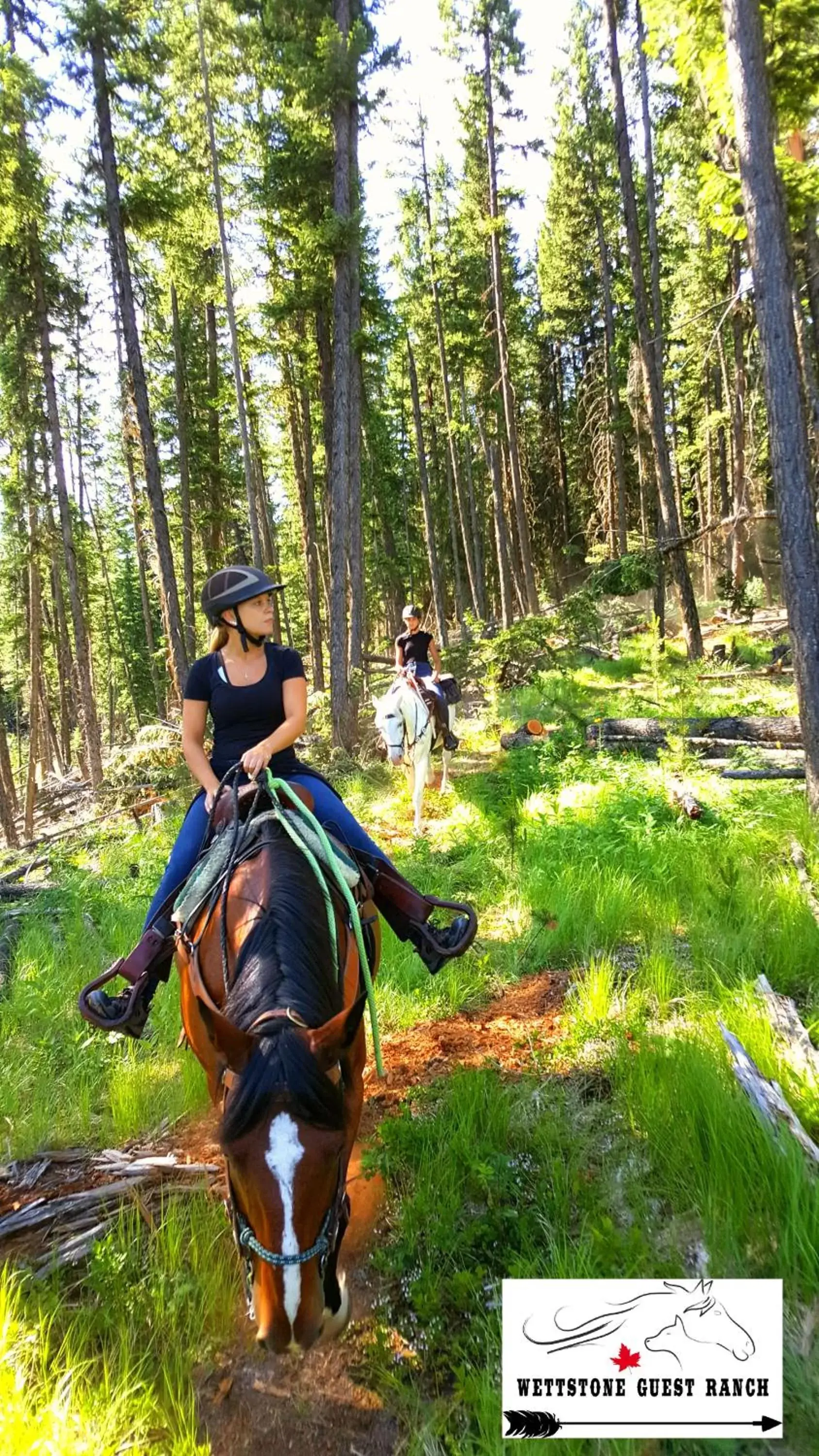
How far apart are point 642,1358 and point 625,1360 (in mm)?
53

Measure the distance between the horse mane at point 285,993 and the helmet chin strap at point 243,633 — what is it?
106 cm

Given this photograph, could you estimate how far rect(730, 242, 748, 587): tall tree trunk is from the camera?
20906 millimetres

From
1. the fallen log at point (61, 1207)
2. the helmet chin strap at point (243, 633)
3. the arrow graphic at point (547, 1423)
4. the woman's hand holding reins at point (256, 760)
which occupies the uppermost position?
the helmet chin strap at point (243, 633)

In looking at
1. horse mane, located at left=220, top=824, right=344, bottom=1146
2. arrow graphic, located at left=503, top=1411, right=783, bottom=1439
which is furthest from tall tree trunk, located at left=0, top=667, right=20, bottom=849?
arrow graphic, located at left=503, top=1411, right=783, bottom=1439

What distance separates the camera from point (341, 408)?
41.1 feet

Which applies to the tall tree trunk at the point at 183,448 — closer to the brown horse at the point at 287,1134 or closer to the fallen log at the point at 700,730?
the fallen log at the point at 700,730

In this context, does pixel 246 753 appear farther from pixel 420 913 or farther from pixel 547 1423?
pixel 547 1423

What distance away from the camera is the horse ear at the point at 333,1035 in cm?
189

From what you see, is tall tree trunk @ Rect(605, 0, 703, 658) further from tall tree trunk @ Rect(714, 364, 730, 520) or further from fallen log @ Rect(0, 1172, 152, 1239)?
tall tree trunk @ Rect(714, 364, 730, 520)

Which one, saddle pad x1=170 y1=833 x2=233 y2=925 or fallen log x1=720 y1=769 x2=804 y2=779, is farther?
fallen log x1=720 y1=769 x2=804 y2=779

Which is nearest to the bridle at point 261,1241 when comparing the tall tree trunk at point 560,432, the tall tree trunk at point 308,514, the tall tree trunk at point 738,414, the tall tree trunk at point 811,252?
the tall tree trunk at point 811,252

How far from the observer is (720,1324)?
217cm

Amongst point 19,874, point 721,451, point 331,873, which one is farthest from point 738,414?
point 331,873

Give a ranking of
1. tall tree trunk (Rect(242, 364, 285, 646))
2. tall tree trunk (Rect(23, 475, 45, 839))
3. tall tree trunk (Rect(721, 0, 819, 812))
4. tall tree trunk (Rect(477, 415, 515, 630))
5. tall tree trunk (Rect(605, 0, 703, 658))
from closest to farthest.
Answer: tall tree trunk (Rect(721, 0, 819, 812)) < tall tree trunk (Rect(605, 0, 703, 658)) < tall tree trunk (Rect(23, 475, 45, 839)) < tall tree trunk (Rect(477, 415, 515, 630)) < tall tree trunk (Rect(242, 364, 285, 646))
